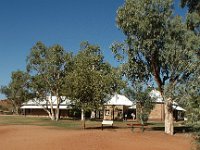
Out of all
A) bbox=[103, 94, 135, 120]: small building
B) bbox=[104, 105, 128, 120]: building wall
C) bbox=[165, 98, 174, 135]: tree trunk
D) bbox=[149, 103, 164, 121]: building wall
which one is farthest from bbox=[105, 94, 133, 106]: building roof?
bbox=[165, 98, 174, 135]: tree trunk

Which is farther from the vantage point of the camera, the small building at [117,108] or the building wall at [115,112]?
the building wall at [115,112]

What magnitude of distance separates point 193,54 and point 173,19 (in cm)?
721

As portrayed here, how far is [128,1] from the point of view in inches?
1421

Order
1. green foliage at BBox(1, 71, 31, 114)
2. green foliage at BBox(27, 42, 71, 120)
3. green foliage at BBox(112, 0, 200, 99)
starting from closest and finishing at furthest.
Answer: green foliage at BBox(112, 0, 200, 99) < green foliage at BBox(27, 42, 71, 120) < green foliage at BBox(1, 71, 31, 114)

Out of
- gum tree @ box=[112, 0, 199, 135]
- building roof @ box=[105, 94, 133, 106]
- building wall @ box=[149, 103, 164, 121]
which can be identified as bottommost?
building wall @ box=[149, 103, 164, 121]

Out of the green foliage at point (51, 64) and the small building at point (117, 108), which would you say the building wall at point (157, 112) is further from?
the green foliage at point (51, 64)

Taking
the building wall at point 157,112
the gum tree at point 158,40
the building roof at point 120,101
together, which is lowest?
the building wall at point 157,112

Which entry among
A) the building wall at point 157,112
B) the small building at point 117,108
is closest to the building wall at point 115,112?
the small building at point 117,108

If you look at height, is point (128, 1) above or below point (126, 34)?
above

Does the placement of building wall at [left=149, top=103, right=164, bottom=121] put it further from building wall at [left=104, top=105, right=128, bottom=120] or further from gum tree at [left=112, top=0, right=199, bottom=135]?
gum tree at [left=112, top=0, right=199, bottom=135]

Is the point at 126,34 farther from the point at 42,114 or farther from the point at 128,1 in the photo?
the point at 42,114

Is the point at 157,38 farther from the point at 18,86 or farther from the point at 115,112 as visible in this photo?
the point at 18,86

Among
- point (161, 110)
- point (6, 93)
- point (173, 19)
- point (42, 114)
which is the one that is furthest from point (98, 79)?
point (6, 93)

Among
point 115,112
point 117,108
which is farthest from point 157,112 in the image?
point 115,112
